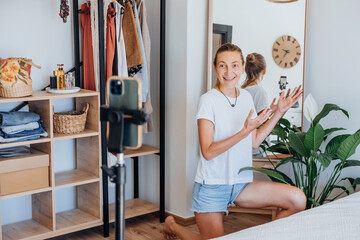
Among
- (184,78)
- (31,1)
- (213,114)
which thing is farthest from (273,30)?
(31,1)

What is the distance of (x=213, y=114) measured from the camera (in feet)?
8.64

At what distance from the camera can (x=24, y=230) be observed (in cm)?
306

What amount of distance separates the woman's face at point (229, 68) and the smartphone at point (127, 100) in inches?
59.4

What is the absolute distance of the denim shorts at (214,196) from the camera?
8.57 ft

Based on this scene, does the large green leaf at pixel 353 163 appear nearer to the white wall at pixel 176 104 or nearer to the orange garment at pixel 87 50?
the white wall at pixel 176 104

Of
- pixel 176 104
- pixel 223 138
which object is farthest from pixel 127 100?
pixel 176 104

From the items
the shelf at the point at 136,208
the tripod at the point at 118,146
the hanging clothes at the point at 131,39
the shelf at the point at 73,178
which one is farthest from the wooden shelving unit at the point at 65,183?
the tripod at the point at 118,146

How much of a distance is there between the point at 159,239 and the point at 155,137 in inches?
30.4

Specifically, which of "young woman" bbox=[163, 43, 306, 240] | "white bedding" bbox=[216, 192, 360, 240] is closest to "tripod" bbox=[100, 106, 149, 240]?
"white bedding" bbox=[216, 192, 360, 240]

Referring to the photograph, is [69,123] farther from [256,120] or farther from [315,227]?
[315,227]

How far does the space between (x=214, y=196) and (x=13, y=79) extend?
4.21 feet

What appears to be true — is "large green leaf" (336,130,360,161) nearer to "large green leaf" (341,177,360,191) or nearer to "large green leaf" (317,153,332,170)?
"large green leaf" (317,153,332,170)

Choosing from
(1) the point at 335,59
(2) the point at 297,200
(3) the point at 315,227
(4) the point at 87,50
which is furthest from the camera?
(4) the point at 87,50

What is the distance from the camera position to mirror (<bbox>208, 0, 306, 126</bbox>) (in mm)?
3324
